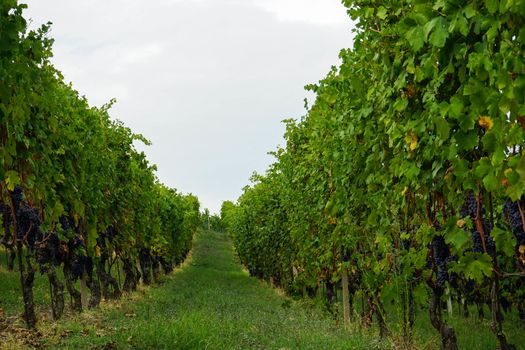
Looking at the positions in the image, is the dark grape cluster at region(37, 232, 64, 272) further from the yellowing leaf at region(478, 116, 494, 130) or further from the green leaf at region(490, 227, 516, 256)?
the yellowing leaf at region(478, 116, 494, 130)

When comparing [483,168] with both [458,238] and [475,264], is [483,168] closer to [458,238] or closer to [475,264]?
[458,238]

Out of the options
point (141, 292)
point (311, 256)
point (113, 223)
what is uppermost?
point (113, 223)

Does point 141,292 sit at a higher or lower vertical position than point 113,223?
lower

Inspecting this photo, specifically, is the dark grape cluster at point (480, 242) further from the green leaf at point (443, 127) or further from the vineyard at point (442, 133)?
the green leaf at point (443, 127)

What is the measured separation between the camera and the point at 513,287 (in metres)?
16.9

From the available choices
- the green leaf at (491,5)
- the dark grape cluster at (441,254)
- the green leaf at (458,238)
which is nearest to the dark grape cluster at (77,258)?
the dark grape cluster at (441,254)

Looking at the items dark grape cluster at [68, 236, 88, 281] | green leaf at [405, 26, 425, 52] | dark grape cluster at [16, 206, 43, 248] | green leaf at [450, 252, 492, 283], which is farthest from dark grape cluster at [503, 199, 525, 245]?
dark grape cluster at [68, 236, 88, 281]

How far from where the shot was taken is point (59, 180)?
6801mm

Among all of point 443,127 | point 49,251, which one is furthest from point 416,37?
point 49,251

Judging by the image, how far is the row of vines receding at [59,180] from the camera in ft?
15.6

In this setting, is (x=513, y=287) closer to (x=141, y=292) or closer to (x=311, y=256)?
(x=311, y=256)

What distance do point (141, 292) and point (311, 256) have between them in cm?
928

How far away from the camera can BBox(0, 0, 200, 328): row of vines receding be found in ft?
15.6

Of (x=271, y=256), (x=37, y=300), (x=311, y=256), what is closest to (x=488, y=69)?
(x=311, y=256)
